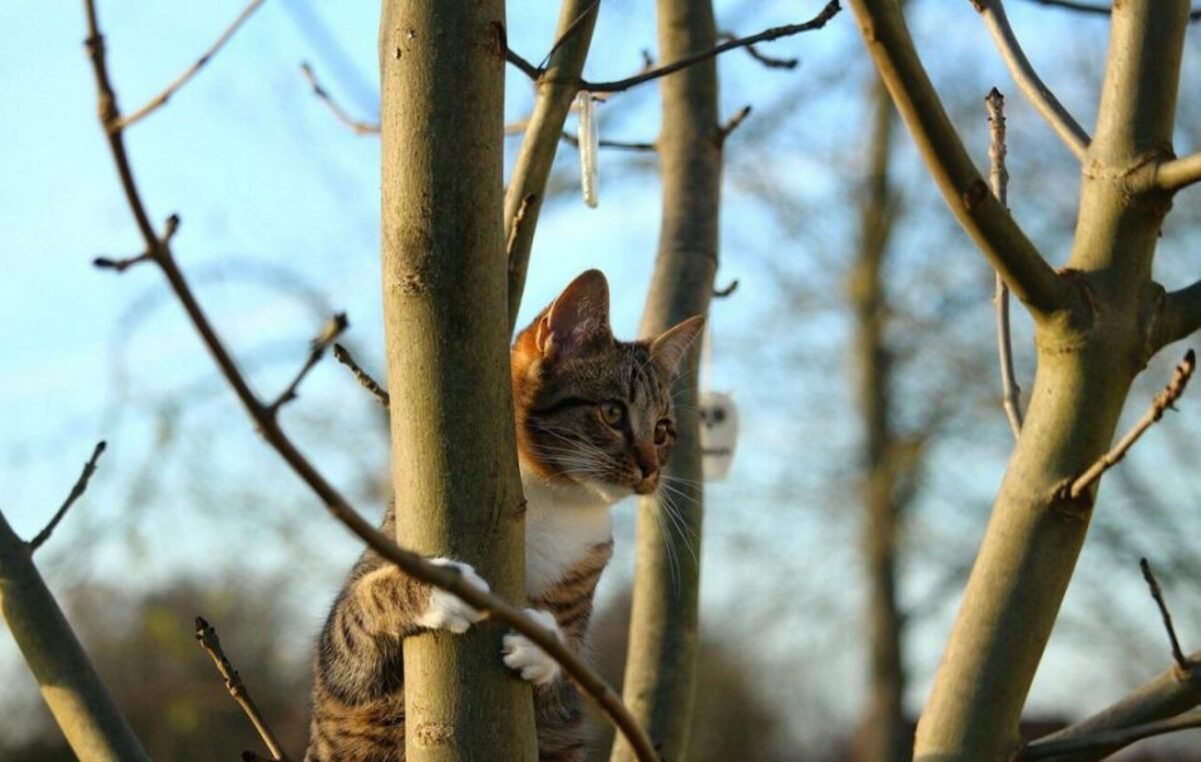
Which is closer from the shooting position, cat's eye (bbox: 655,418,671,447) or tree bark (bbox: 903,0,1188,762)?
tree bark (bbox: 903,0,1188,762)

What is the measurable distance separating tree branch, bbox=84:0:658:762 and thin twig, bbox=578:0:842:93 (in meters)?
0.82

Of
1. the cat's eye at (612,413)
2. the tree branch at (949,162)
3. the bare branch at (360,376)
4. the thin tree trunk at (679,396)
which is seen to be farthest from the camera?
the cat's eye at (612,413)

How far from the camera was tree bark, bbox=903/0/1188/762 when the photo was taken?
4.79 ft

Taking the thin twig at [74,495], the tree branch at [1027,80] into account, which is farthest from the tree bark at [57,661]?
the tree branch at [1027,80]

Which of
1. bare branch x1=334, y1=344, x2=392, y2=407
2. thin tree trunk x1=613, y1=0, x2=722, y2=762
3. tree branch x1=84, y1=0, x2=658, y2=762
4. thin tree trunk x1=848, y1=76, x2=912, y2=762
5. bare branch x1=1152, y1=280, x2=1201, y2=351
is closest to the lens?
tree branch x1=84, y1=0, x2=658, y2=762

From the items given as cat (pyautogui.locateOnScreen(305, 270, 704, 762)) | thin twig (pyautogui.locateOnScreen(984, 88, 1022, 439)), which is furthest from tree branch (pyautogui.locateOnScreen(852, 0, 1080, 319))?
cat (pyautogui.locateOnScreen(305, 270, 704, 762))

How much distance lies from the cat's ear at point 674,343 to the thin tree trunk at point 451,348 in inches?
44.4

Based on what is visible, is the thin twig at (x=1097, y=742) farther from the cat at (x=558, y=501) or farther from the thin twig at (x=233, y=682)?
the thin twig at (x=233, y=682)

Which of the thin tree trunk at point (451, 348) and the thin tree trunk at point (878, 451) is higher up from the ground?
the thin tree trunk at point (878, 451)

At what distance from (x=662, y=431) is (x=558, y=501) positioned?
289 mm

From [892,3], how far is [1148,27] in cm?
47

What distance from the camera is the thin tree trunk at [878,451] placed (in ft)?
32.0

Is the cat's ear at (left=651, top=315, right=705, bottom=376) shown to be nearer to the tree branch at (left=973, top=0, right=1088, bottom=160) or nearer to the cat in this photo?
the cat

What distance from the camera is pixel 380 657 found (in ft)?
6.04
